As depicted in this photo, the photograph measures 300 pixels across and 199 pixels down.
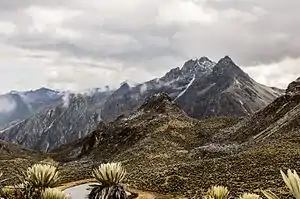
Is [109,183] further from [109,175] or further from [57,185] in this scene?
[57,185]

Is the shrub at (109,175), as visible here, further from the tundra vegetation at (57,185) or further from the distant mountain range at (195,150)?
the distant mountain range at (195,150)

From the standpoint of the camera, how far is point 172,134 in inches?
4651

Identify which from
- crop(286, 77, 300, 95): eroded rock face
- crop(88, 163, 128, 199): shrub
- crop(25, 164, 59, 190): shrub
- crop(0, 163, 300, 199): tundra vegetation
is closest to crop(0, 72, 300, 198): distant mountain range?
crop(286, 77, 300, 95): eroded rock face

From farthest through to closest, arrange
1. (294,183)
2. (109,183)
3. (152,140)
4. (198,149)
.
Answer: (152,140) → (198,149) → (109,183) → (294,183)

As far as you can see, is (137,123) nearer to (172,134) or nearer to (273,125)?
(172,134)

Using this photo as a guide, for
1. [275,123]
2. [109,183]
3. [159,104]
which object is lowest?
[109,183]

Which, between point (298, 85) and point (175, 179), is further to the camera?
point (298, 85)

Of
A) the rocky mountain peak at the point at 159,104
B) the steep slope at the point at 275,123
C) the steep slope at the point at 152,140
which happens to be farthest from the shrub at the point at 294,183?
the rocky mountain peak at the point at 159,104

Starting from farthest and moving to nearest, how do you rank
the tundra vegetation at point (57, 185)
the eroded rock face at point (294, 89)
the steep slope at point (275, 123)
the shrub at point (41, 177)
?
the eroded rock face at point (294, 89) → the steep slope at point (275, 123) → the shrub at point (41, 177) → the tundra vegetation at point (57, 185)

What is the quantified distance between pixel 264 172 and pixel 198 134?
6134 centimetres

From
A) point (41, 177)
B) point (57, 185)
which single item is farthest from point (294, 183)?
point (57, 185)

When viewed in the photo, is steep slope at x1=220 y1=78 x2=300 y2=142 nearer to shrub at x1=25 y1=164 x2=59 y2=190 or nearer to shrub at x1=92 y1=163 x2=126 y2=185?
shrub at x1=92 y1=163 x2=126 y2=185

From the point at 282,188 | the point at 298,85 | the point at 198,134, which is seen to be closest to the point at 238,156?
the point at 282,188

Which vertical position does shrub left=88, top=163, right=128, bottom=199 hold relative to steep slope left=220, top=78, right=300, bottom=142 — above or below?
below
